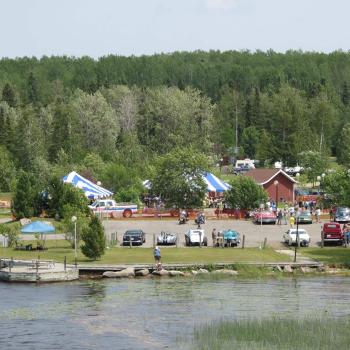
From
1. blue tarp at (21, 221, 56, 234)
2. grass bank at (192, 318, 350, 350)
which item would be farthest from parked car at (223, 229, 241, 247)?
grass bank at (192, 318, 350, 350)

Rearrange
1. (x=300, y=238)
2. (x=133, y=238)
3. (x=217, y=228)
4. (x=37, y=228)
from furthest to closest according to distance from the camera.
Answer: (x=217, y=228)
(x=133, y=238)
(x=300, y=238)
(x=37, y=228)

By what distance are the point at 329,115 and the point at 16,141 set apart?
56421mm

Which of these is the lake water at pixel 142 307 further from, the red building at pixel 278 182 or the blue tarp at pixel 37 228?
the red building at pixel 278 182

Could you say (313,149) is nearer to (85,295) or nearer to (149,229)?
(149,229)

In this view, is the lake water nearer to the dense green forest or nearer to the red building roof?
the dense green forest

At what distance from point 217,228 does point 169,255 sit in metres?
15.0

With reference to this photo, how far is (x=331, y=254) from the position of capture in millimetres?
68562

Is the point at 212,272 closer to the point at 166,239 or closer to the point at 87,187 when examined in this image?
the point at 166,239

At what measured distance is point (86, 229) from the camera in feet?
213

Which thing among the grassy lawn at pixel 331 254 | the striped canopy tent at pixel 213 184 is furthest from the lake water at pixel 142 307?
the striped canopy tent at pixel 213 184

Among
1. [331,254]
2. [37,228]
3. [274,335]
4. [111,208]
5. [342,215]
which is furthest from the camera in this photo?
[111,208]

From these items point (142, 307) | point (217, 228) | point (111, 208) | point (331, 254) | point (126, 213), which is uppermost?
point (111, 208)

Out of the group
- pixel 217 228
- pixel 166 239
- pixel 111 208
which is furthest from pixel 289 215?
pixel 166 239

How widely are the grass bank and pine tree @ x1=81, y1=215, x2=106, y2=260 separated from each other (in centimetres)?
1916
